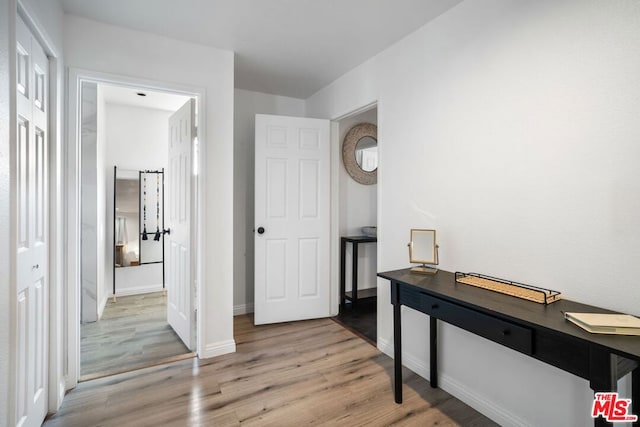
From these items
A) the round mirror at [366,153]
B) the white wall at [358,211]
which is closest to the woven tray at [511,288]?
the white wall at [358,211]

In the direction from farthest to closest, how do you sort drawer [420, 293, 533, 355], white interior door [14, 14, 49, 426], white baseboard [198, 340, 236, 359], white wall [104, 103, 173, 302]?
white wall [104, 103, 173, 302]
white baseboard [198, 340, 236, 359]
white interior door [14, 14, 49, 426]
drawer [420, 293, 533, 355]

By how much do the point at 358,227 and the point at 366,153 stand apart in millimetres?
923

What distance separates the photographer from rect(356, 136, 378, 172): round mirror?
12.3 ft

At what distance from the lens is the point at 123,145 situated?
407 cm

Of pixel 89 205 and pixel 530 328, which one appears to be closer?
pixel 530 328

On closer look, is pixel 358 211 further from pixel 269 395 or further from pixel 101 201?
pixel 101 201

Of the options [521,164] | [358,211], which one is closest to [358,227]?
[358,211]

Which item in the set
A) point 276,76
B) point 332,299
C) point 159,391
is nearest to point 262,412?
point 159,391

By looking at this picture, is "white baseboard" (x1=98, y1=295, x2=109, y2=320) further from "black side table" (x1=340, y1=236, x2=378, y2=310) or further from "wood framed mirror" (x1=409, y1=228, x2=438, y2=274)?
"wood framed mirror" (x1=409, y1=228, x2=438, y2=274)

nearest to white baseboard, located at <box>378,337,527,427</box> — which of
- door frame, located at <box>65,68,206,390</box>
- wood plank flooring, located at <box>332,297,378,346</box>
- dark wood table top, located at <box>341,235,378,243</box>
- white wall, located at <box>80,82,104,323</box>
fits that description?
wood plank flooring, located at <box>332,297,378,346</box>

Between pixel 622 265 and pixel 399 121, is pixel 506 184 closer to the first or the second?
pixel 622 265

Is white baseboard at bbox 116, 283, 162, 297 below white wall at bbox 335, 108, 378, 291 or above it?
below

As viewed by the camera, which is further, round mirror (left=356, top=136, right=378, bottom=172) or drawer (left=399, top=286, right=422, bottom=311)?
round mirror (left=356, top=136, right=378, bottom=172)

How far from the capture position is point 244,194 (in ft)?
11.5
